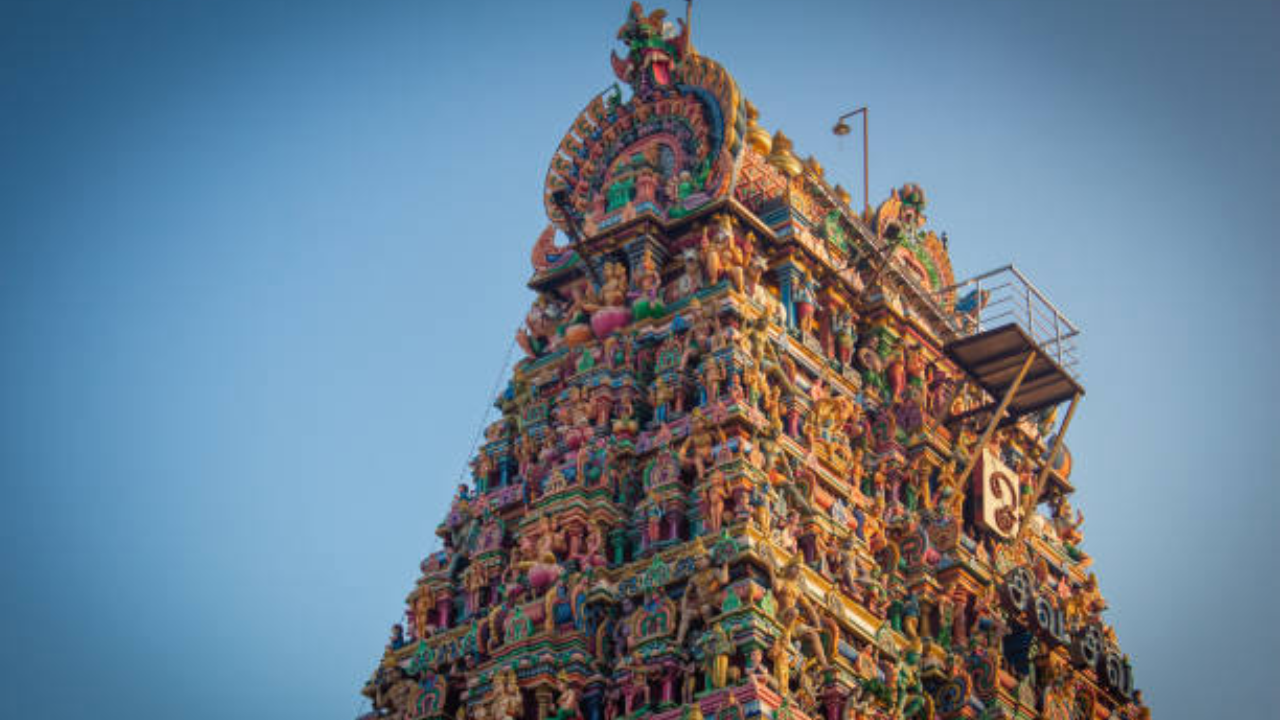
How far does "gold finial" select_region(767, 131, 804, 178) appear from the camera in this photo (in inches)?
1804

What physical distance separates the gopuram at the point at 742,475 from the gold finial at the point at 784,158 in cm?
6

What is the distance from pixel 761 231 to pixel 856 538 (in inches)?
268

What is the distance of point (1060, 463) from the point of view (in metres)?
49.3

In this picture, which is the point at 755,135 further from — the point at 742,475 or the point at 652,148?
the point at 742,475

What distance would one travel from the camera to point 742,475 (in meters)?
38.0

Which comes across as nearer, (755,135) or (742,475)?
(742,475)

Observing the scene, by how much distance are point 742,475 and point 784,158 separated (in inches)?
399

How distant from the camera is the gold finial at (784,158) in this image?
150 feet

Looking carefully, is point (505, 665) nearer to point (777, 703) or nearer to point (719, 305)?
point (777, 703)

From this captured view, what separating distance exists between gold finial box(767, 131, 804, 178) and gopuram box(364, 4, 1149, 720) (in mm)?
56

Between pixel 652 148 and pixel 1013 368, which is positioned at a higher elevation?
pixel 652 148

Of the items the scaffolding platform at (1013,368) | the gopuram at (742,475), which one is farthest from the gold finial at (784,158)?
the scaffolding platform at (1013,368)

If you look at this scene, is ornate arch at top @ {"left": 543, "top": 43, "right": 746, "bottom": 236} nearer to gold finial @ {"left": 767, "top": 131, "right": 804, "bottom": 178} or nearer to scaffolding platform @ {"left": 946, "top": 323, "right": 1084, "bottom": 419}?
gold finial @ {"left": 767, "top": 131, "right": 804, "bottom": 178}

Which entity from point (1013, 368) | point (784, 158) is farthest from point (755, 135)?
point (1013, 368)
